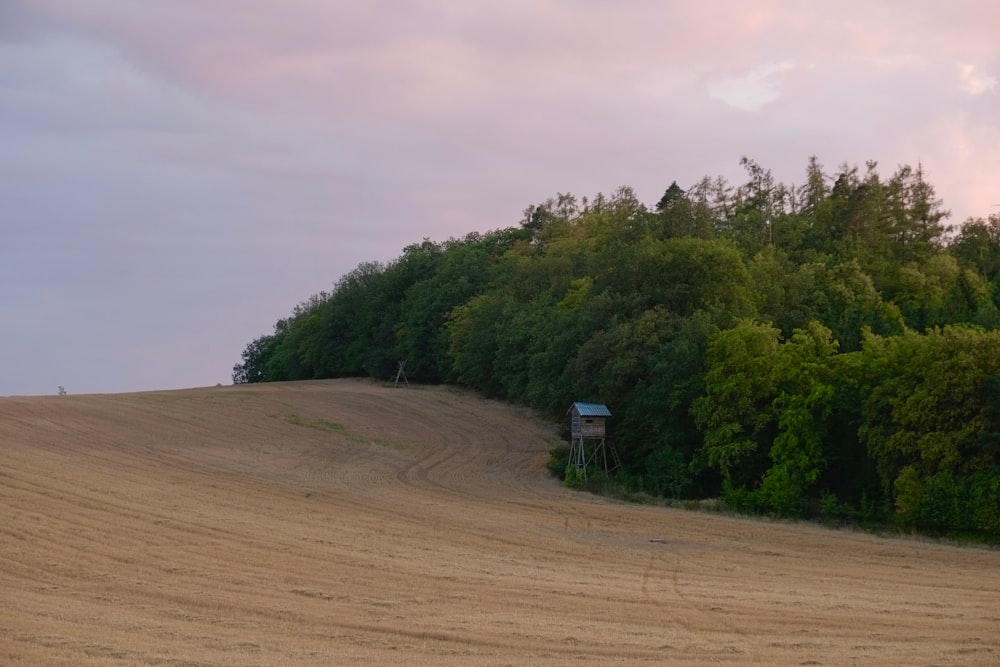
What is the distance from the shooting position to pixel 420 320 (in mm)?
84500

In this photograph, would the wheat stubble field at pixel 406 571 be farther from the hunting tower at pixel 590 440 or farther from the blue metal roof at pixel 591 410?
the blue metal roof at pixel 591 410

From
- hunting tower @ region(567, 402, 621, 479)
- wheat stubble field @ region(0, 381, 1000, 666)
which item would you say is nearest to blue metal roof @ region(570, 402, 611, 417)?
hunting tower @ region(567, 402, 621, 479)

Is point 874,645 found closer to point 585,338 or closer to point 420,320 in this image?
point 585,338

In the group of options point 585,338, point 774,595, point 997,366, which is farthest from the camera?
point 585,338

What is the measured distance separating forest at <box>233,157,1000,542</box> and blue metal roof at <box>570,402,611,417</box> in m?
0.84

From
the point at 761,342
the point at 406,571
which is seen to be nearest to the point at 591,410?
the point at 761,342

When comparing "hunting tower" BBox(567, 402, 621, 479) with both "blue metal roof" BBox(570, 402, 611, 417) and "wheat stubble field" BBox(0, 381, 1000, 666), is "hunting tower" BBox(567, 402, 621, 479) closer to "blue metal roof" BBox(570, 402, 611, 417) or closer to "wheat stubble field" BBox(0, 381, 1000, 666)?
"blue metal roof" BBox(570, 402, 611, 417)

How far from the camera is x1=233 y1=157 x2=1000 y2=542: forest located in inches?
1353

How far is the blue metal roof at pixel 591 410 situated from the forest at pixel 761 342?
843mm

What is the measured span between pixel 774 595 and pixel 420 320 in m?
64.1

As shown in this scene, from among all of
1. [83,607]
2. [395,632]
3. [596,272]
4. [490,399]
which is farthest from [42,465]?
[490,399]

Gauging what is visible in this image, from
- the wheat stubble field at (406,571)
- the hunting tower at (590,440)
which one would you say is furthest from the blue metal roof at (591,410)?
the wheat stubble field at (406,571)

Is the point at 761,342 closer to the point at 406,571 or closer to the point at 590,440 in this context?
the point at 590,440

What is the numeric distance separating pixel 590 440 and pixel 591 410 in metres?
2.15
